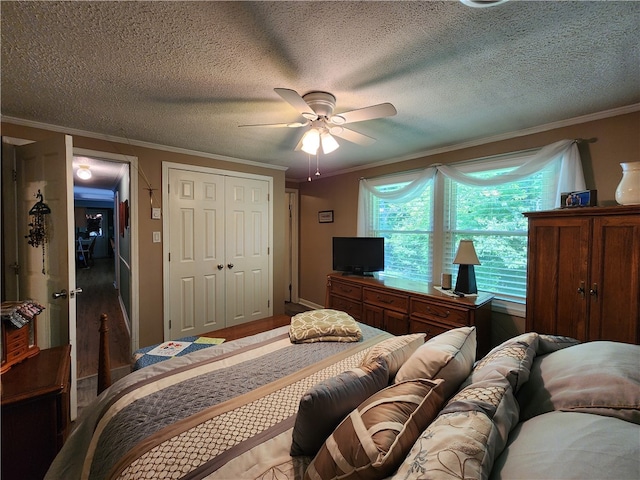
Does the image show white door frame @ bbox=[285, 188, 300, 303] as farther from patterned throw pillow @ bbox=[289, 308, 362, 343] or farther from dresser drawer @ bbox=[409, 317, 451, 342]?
patterned throw pillow @ bbox=[289, 308, 362, 343]

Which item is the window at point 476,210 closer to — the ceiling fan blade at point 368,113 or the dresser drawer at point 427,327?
the dresser drawer at point 427,327

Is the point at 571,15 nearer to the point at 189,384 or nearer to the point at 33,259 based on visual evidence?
the point at 189,384

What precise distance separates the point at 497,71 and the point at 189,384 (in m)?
2.36

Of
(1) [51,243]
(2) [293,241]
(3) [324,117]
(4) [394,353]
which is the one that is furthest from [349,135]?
(2) [293,241]

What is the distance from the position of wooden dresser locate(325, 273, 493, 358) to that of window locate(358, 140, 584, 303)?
1.14 ft

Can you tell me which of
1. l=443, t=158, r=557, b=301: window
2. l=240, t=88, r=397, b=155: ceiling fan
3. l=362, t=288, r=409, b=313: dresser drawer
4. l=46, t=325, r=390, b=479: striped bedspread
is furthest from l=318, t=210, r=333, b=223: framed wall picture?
l=46, t=325, r=390, b=479: striped bedspread

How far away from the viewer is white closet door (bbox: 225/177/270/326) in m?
3.69

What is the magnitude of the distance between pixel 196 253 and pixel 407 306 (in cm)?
256

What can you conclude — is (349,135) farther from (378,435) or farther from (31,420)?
(31,420)

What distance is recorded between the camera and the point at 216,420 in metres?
1.06

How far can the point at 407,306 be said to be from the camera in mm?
2750

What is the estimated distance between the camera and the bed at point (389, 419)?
633 mm

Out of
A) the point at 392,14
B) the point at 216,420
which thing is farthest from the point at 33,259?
the point at 392,14

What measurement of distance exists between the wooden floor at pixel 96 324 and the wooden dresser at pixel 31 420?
5.61 feet
